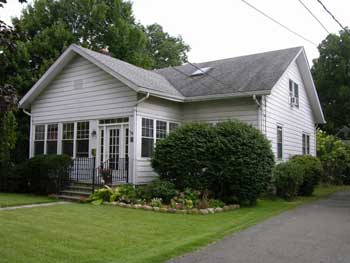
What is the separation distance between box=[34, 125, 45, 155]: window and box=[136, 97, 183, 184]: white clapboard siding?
593 cm

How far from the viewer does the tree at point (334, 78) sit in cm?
3195

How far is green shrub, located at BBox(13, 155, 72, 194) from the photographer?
46.3 feet

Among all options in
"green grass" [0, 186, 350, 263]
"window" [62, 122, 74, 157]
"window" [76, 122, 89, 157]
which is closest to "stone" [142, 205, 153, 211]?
"green grass" [0, 186, 350, 263]

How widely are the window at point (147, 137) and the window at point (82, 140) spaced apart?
286 cm

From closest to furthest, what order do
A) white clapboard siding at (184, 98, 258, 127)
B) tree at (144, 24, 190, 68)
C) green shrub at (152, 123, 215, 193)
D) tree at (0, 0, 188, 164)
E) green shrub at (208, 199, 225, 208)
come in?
green shrub at (208, 199, 225, 208) → green shrub at (152, 123, 215, 193) → white clapboard siding at (184, 98, 258, 127) → tree at (0, 0, 188, 164) → tree at (144, 24, 190, 68)

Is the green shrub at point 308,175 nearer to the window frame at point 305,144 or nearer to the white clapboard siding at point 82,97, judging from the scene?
the window frame at point 305,144

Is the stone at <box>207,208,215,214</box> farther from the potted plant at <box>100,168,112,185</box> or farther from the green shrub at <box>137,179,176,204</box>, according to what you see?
the potted plant at <box>100,168,112,185</box>

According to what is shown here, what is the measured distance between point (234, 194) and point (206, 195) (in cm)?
99

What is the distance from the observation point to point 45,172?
561 inches

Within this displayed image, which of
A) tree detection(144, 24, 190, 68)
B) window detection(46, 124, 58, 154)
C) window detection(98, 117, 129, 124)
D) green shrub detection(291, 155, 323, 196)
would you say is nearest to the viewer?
window detection(98, 117, 129, 124)

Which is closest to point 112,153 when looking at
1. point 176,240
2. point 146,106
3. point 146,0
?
point 146,106

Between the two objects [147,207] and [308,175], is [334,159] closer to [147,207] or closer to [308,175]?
[308,175]

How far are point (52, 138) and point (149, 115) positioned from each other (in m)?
5.33

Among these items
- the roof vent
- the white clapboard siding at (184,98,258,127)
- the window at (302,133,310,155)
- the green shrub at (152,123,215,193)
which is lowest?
the green shrub at (152,123,215,193)
